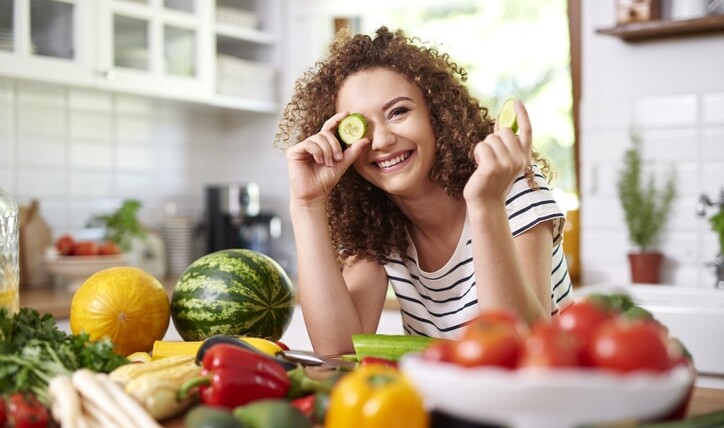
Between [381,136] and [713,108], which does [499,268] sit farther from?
[713,108]

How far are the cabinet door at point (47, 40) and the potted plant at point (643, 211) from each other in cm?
226

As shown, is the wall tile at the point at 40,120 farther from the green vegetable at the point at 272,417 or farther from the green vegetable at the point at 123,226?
the green vegetable at the point at 272,417

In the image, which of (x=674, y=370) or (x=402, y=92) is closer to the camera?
(x=674, y=370)

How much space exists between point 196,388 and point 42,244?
8.47ft

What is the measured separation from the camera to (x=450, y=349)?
2.63 ft

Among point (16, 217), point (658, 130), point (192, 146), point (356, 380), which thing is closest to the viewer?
point (356, 380)

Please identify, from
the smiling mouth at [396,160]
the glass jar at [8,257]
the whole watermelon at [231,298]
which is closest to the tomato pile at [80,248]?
the whole watermelon at [231,298]

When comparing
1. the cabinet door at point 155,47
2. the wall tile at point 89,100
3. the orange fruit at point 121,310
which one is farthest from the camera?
the wall tile at point 89,100

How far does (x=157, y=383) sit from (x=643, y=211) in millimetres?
2657

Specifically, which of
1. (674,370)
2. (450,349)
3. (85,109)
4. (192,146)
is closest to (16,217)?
(450,349)

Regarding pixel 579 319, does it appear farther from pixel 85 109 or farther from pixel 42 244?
pixel 85 109

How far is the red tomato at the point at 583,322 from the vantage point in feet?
2.50

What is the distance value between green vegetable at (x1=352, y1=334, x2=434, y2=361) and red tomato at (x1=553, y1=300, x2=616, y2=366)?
546mm

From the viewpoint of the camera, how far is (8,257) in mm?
1492
